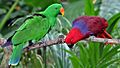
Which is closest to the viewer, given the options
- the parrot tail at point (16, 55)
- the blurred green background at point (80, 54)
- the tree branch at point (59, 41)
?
the tree branch at point (59, 41)

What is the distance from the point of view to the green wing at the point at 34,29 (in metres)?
1.71

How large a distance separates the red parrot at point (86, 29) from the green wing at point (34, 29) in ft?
0.73

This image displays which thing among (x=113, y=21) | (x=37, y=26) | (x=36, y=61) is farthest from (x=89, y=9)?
(x=36, y=61)

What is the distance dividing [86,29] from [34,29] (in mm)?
311

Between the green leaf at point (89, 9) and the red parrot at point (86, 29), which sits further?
the green leaf at point (89, 9)

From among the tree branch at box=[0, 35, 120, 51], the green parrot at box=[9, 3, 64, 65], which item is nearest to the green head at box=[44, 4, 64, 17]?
the green parrot at box=[9, 3, 64, 65]

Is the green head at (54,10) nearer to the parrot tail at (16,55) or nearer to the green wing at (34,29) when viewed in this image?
the green wing at (34,29)

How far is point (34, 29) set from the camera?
1734 millimetres

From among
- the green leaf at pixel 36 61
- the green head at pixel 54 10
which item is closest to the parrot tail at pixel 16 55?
the green head at pixel 54 10

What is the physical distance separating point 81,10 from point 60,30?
0.82 meters

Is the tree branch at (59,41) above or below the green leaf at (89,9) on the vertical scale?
below

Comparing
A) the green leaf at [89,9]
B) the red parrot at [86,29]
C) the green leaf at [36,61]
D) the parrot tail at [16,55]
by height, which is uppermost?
the green leaf at [89,9]

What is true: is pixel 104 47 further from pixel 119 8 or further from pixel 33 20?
pixel 119 8

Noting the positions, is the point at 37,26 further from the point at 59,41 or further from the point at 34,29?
the point at 59,41
